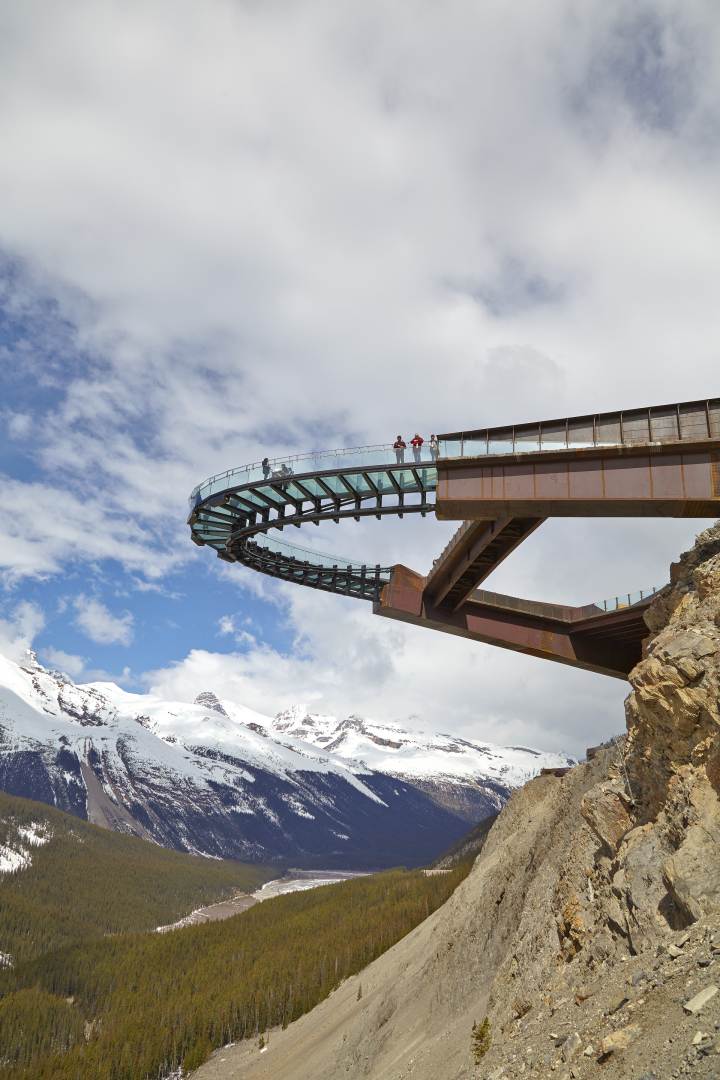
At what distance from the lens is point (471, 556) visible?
31641 mm

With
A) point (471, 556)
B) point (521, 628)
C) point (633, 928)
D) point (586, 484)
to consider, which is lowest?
point (633, 928)

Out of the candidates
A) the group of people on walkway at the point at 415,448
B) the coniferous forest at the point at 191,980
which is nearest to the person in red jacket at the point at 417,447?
the group of people on walkway at the point at 415,448

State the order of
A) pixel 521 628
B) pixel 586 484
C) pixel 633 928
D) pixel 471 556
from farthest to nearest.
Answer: pixel 521 628 → pixel 471 556 → pixel 586 484 → pixel 633 928

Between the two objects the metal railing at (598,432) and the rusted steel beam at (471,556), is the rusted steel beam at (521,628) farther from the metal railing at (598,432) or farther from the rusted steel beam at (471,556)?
the metal railing at (598,432)

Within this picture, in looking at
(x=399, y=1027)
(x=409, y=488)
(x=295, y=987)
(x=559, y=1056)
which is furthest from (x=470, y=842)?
(x=559, y=1056)

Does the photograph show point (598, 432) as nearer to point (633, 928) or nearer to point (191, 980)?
point (633, 928)

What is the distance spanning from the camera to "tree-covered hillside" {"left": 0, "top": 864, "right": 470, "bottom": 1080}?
310 feet

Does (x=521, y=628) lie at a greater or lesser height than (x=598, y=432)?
lesser

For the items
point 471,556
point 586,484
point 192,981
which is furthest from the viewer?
point 192,981

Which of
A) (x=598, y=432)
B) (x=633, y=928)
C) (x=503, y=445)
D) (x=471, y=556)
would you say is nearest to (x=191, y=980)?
(x=471, y=556)

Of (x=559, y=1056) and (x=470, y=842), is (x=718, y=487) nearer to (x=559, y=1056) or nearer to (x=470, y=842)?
(x=559, y=1056)

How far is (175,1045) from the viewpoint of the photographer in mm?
95188

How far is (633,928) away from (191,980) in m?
124

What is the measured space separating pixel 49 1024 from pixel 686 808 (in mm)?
145737
